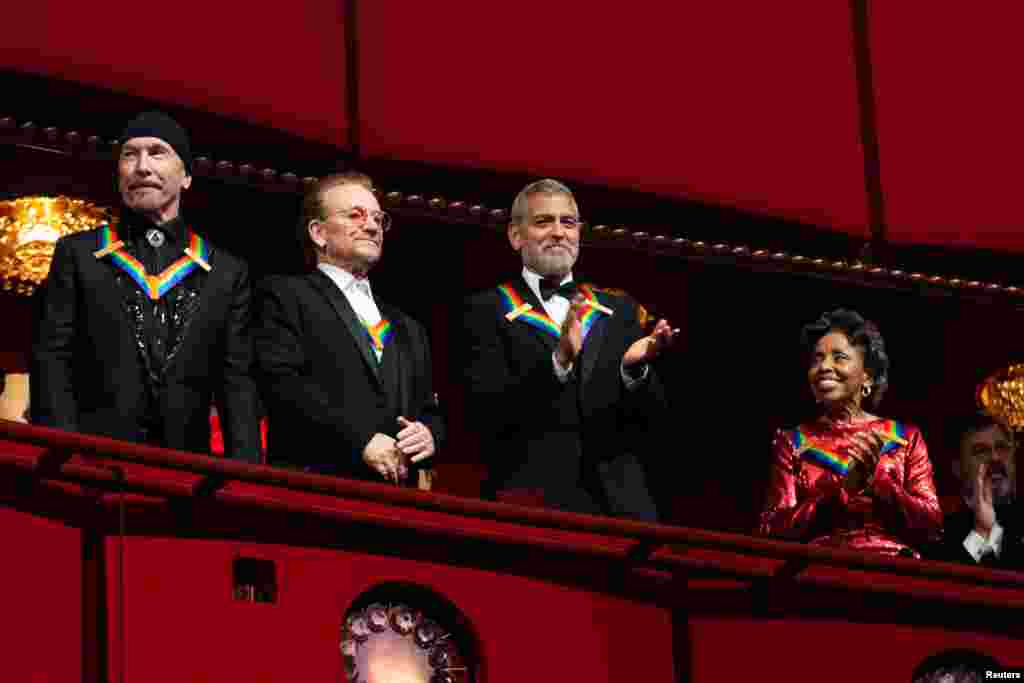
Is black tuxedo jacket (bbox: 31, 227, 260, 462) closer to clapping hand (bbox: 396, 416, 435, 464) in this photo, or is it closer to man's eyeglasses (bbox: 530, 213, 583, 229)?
clapping hand (bbox: 396, 416, 435, 464)

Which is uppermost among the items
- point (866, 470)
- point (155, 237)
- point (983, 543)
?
point (155, 237)

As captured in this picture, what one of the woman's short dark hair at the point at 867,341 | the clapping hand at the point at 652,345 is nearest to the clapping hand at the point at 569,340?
the clapping hand at the point at 652,345

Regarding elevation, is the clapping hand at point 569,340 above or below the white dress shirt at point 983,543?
above

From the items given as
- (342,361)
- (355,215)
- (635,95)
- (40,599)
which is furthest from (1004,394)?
(40,599)

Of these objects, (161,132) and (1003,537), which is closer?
(161,132)

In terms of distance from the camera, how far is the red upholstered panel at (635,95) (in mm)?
5707

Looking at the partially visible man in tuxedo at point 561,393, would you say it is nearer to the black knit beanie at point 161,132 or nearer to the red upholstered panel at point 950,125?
the black knit beanie at point 161,132

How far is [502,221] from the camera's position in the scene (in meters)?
5.64

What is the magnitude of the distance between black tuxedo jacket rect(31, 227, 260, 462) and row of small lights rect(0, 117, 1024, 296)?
909mm

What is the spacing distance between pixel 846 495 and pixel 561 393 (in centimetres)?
66

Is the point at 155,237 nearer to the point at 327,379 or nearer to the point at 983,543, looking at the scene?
the point at 327,379

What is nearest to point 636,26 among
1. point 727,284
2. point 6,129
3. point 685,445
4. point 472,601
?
point 727,284

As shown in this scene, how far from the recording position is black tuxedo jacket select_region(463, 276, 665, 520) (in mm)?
4336

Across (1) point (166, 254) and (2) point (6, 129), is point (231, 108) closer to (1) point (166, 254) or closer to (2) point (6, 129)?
(2) point (6, 129)
